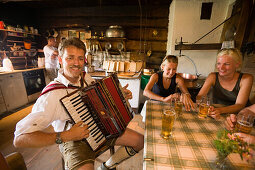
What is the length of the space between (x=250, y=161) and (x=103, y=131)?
1044mm

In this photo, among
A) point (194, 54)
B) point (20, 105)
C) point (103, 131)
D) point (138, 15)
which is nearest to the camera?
point (103, 131)

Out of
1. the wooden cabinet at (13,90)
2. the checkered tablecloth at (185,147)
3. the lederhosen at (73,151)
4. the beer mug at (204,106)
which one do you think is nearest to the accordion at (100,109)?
the lederhosen at (73,151)

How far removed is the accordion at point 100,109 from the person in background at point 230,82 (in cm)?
119

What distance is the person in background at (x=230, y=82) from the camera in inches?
57.4

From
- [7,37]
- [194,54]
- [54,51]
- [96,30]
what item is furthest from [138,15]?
[7,37]

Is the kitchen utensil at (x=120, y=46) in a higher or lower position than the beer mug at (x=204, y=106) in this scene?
higher

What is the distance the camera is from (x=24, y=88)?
353 centimetres

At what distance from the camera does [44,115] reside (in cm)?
101

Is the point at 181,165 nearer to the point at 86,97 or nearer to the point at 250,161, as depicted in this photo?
the point at 250,161

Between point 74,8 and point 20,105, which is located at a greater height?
point 74,8

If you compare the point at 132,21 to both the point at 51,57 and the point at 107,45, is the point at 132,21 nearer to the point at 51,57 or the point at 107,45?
the point at 107,45

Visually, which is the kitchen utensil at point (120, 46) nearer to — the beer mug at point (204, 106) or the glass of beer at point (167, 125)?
the beer mug at point (204, 106)

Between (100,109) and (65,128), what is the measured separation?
39cm

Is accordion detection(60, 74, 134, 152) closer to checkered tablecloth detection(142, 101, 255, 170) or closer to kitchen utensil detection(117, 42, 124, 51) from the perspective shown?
checkered tablecloth detection(142, 101, 255, 170)
